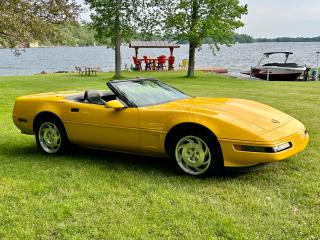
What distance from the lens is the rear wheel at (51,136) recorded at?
21.3ft

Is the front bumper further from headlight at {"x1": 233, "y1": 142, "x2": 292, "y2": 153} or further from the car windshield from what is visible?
the car windshield

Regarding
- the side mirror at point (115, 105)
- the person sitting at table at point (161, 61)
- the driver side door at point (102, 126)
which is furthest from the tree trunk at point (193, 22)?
the side mirror at point (115, 105)

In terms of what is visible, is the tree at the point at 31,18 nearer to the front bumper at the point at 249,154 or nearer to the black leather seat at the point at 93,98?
the black leather seat at the point at 93,98

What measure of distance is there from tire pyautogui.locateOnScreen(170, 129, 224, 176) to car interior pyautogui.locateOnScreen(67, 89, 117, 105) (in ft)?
4.77

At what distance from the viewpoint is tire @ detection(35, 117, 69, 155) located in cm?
648

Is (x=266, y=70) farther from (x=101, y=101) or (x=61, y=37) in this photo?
(x=101, y=101)

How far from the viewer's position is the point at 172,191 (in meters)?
4.73

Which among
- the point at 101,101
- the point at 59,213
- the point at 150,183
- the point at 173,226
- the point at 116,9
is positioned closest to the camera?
the point at 173,226

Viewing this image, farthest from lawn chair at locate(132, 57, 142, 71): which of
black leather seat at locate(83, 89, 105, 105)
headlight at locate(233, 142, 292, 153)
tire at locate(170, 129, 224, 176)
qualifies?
headlight at locate(233, 142, 292, 153)

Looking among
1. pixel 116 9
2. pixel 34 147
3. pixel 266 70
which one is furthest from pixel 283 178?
pixel 266 70

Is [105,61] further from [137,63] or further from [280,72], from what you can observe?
[280,72]

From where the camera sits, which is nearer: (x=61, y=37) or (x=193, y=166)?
Answer: (x=193, y=166)

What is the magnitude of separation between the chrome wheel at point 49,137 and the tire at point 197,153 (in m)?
2.13

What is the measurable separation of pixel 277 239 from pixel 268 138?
154 centimetres
